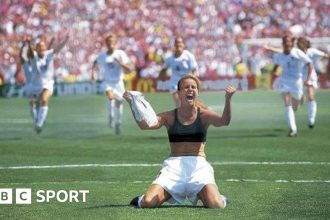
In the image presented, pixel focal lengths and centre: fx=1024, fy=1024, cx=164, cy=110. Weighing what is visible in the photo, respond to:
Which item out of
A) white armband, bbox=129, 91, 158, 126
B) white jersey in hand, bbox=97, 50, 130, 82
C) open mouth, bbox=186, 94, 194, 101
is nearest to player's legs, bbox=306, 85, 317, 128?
white jersey in hand, bbox=97, 50, 130, 82

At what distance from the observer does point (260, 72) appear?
50562 millimetres

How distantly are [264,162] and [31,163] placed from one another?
4.18 m

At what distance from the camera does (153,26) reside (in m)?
50.9

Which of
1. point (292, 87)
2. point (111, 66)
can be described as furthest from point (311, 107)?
point (111, 66)

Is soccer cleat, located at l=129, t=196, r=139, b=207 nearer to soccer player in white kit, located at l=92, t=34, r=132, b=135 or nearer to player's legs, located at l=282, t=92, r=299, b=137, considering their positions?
player's legs, located at l=282, t=92, r=299, b=137

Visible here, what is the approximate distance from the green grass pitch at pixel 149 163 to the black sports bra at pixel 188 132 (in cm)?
83

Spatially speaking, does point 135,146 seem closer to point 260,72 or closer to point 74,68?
point 74,68

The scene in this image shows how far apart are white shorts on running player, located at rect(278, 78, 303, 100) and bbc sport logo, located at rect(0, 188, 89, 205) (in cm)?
1169

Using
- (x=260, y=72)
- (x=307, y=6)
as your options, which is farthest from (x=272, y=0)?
(x=260, y=72)

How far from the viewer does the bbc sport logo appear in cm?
1310

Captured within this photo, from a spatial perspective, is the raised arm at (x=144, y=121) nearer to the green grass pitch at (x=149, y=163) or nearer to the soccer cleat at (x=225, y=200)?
the green grass pitch at (x=149, y=163)

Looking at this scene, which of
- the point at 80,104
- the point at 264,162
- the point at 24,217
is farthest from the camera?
the point at 80,104

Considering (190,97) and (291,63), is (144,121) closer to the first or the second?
(190,97)

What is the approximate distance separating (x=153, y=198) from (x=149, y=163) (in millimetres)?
6221
